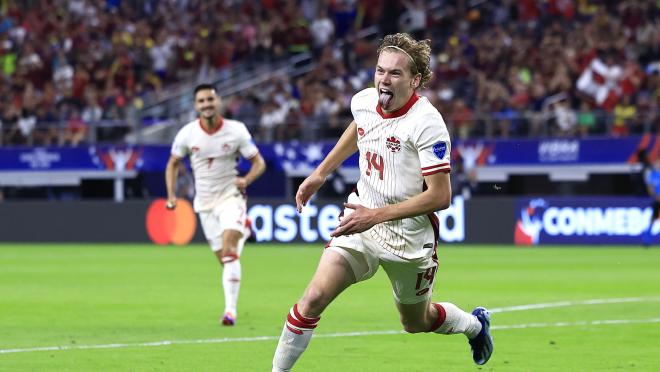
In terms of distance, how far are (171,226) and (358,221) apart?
24.6 m

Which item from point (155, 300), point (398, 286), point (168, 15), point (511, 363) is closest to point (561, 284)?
point (155, 300)

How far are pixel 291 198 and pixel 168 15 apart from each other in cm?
1058

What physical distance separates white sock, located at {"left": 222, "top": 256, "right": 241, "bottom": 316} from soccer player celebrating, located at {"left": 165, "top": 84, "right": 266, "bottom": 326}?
0.80ft

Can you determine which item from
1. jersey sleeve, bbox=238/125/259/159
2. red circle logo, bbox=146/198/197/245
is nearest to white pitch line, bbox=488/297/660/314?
jersey sleeve, bbox=238/125/259/159

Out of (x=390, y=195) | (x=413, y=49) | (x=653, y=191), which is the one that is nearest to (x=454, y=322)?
(x=390, y=195)

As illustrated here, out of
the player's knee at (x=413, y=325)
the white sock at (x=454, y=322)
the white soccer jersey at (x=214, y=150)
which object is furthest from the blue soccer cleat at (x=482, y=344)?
the white soccer jersey at (x=214, y=150)

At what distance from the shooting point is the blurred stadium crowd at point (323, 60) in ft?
98.7

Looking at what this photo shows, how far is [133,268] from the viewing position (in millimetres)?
23625

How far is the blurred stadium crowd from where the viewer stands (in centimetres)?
3009

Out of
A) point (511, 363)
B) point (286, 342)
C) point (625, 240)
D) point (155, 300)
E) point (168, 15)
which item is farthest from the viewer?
point (168, 15)

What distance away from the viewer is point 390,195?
333 inches

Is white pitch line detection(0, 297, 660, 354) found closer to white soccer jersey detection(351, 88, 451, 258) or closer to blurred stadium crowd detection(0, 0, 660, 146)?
white soccer jersey detection(351, 88, 451, 258)

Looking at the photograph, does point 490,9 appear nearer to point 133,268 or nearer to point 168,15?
point 168,15

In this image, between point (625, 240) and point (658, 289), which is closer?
point (658, 289)
